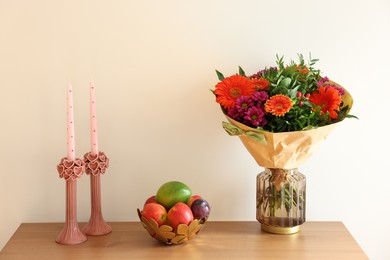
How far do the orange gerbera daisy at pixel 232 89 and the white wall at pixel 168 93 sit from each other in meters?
0.18

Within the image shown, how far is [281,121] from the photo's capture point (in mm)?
1256

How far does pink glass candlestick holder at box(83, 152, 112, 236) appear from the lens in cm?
138

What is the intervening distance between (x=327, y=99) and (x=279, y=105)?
0.46 ft

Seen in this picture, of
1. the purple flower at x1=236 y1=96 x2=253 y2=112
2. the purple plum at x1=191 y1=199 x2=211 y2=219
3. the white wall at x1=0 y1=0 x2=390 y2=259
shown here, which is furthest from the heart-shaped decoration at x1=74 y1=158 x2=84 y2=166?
the purple flower at x1=236 y1=96 x2=253 y2=112

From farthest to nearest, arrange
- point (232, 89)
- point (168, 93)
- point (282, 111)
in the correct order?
1. point (168, 93)
2. point (232, 89)
3. point (282, 111)

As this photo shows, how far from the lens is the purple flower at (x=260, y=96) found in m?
1.26

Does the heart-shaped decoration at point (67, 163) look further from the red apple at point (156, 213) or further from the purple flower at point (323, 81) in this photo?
the purple flower at point (323, 81)

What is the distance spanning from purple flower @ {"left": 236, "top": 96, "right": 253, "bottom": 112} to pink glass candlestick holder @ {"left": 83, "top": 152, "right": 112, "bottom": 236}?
38 cm

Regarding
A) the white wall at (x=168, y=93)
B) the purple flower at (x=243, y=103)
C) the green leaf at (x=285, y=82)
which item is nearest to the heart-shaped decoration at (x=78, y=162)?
the white wall at (x=168, y=93)

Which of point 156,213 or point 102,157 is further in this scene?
point 102,157

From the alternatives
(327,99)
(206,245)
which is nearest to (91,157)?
(206,245)

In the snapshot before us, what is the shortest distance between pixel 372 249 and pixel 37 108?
107 centimetres

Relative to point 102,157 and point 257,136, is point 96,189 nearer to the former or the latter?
point 102,157

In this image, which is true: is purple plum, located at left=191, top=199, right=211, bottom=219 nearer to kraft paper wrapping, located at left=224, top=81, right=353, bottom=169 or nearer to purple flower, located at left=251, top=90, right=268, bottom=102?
kraft paper wrapping, located at left=224, top=81, right=353, bottom=169
